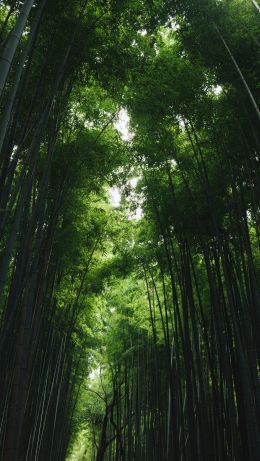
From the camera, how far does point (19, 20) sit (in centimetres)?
208

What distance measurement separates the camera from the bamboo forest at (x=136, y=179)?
3107mm

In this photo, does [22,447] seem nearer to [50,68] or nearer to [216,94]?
[50,68]

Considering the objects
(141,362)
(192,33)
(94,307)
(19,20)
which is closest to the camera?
(19,20)

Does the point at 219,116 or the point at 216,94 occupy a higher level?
the point at 216,94

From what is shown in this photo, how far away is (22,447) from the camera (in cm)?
414

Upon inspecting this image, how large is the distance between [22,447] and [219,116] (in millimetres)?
4457

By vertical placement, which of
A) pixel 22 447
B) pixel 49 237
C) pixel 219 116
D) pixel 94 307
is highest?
pixel 219 116

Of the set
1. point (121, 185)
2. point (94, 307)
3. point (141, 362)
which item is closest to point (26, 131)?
point (121, 185)

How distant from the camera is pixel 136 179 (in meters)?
6.07

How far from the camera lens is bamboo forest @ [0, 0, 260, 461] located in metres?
3.11

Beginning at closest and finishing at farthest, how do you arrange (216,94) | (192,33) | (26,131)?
1. (26,131)
2. (192,33)
3. (216,94)

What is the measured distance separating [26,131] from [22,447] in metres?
3.49

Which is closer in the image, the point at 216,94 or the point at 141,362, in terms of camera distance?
the point at 216,94

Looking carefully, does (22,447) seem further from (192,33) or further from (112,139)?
(192,33)
